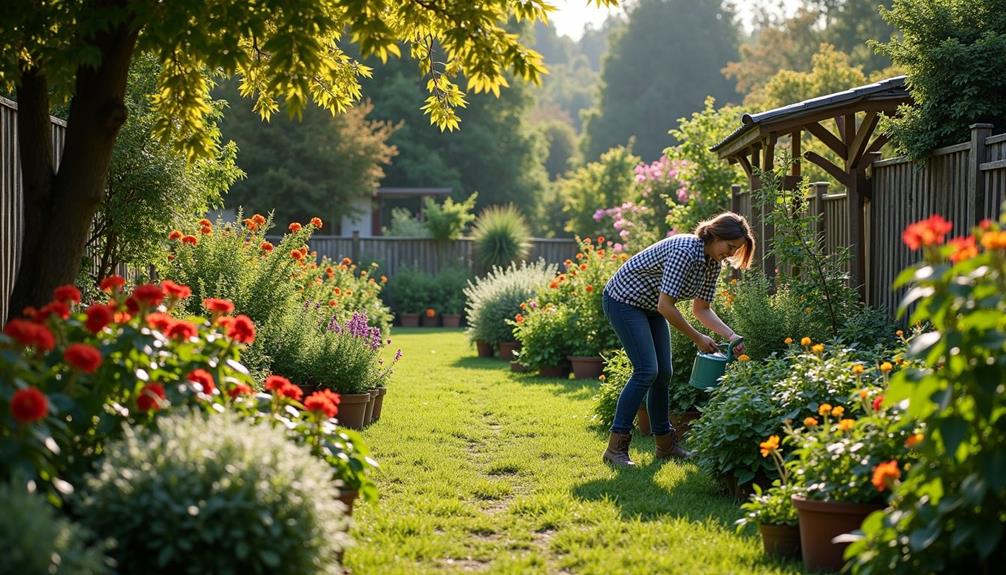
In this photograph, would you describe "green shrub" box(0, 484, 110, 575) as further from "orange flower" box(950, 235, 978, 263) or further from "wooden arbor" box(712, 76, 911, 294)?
"wooden arbor" box(712, 76, 911, 294)

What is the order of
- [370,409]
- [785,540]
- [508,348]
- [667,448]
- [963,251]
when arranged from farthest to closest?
[508,348]
[370,409]
[667,448]
[785,540]
[963,251]

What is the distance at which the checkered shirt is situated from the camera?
568cm

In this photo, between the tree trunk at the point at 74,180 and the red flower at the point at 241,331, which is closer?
the red flower at the point at 241,331

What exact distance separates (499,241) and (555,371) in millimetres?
10440

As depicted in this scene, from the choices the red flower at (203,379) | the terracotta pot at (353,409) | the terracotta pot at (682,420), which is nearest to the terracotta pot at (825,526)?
the red flower at (203,379)

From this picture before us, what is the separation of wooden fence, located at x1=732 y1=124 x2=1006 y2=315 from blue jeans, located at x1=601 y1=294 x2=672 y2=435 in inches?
83.4

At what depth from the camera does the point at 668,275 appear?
18.6 ft

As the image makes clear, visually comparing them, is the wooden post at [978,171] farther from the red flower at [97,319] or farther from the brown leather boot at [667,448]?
the red flower at [97,319]

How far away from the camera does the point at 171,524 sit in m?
2.74

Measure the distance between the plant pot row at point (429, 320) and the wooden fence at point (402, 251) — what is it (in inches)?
57.0

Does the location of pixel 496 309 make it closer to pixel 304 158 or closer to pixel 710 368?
pixel 710 368

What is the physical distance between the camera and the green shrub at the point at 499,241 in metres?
21.4

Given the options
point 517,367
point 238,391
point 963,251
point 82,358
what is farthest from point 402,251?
point 963,251

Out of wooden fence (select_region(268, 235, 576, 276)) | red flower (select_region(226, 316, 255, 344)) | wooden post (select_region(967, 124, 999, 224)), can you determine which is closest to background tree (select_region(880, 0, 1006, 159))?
wooden post (select_region(967, 124, 999, 224))
